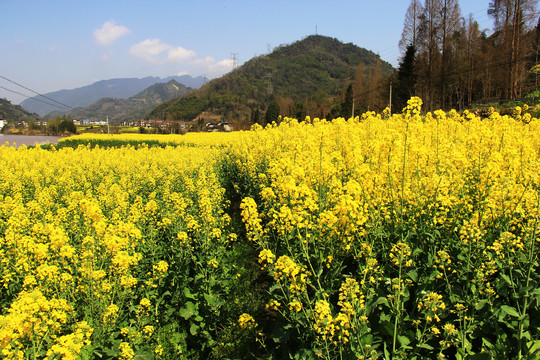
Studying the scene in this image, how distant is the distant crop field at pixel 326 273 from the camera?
8.63 feet

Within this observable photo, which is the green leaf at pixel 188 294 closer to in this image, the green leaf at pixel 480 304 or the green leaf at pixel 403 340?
the green leaf at pixel 403 340

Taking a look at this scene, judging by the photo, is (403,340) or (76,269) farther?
(76,269)

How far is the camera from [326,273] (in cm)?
367

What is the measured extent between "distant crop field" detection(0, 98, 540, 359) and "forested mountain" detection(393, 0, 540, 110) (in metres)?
29.9

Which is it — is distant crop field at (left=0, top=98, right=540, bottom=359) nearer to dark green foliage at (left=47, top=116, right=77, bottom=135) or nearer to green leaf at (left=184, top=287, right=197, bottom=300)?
green leaf at (left=184, top=287, right=197, bottom=300)

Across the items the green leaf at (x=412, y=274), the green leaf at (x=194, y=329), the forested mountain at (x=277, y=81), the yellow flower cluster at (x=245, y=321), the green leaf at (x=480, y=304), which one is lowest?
the green leaf at (x=194, y=329)

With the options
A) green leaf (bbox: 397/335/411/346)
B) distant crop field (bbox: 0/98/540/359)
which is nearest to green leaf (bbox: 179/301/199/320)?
distant crop field (bbox: 0/98/540/359)

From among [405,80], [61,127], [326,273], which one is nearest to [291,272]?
[326,273]

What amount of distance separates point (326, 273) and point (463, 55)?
45345 millimetres

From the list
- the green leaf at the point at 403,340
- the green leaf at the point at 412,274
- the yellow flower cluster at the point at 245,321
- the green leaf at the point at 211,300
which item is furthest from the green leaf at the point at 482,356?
the green leaf at the point at 211,300

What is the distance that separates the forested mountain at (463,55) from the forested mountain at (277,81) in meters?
48.1

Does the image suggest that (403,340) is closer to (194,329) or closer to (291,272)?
(291,272)

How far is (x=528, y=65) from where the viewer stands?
36.2 m

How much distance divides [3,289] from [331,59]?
555 ft
